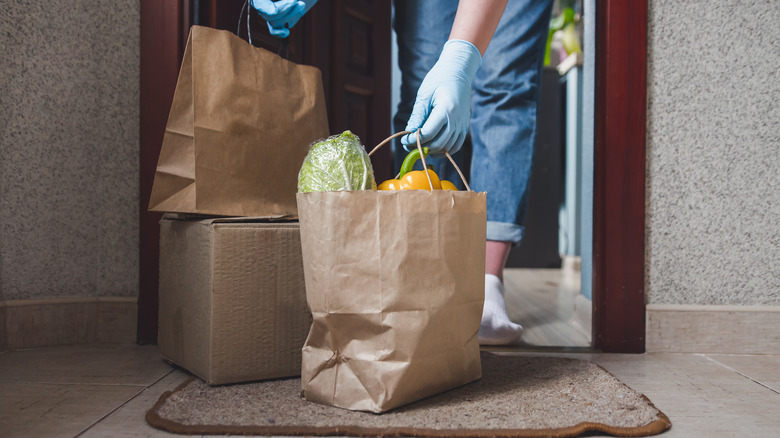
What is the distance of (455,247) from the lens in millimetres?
772

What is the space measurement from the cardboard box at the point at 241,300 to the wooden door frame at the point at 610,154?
30cm

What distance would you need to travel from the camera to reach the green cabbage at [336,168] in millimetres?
849

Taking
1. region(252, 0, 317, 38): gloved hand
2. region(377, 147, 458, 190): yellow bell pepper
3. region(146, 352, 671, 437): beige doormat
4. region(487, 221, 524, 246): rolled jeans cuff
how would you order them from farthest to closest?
region(487, 221, 524, 246): rolled jeans cuff
region(252, 0, 317, 38): gloved hand
region(377, 147, 458, 190): yellow bell pepper
region(146, 352, 671, 437): beige doormat

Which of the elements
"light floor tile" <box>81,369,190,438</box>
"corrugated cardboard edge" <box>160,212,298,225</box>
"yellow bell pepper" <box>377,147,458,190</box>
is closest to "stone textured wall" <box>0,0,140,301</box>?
"corrugated cardboard edge" <box>160,212,298,225</box>

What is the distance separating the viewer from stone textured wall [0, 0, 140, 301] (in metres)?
1.12

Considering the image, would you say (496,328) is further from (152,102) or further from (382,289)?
(152,102)

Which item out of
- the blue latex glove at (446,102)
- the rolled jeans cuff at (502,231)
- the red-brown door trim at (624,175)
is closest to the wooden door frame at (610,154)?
the red-brown door trim at (624,175)

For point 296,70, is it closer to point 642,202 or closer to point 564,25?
point 642,202

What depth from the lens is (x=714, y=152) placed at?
1158 millimetres

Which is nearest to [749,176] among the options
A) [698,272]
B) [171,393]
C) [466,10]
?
[698,272]

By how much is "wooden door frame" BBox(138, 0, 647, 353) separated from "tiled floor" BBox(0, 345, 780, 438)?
0.09 meters

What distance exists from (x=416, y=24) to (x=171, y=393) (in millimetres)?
1067

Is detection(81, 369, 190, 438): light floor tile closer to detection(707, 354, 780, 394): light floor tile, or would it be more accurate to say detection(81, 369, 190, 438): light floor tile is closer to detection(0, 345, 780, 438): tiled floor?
detection(0, 345, 780, 438): tiled floor

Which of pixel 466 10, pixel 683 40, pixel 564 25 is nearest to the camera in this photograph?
pixel 466 10
